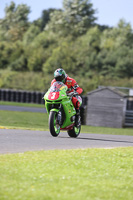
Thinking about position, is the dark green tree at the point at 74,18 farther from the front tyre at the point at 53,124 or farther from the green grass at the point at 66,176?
the green grass at the point at 66,176

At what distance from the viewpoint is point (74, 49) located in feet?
250

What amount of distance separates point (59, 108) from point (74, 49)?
218ft

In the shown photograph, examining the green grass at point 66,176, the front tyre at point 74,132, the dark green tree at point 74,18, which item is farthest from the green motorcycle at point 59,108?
the dark green tree at point 74,18

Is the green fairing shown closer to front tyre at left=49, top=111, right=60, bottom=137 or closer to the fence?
front tyre at left=49, top=111, right=60, bottom=137

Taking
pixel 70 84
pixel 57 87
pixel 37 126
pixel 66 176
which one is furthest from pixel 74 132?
pixel 37 126

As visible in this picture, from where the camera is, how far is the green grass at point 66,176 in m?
5.33

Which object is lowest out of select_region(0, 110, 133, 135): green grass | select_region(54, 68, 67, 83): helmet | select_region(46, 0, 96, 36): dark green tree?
select_region(0, 110, 133, 135): green grass

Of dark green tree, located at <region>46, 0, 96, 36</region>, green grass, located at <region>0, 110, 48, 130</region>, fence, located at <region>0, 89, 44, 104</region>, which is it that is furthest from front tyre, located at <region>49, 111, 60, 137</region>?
dark green tree, located at <region>46, 0, 96, 36</region>

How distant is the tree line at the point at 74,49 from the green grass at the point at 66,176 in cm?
5757

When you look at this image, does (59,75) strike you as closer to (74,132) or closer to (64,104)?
(64,104)

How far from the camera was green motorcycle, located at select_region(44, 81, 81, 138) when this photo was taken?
33.8ft

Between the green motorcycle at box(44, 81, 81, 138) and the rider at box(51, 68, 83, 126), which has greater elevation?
the rider at box(51, 68, 83, 126)

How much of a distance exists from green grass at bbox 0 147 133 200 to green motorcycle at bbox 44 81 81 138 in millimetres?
1812

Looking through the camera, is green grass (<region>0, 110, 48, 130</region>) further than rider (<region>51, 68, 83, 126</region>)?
Yes
